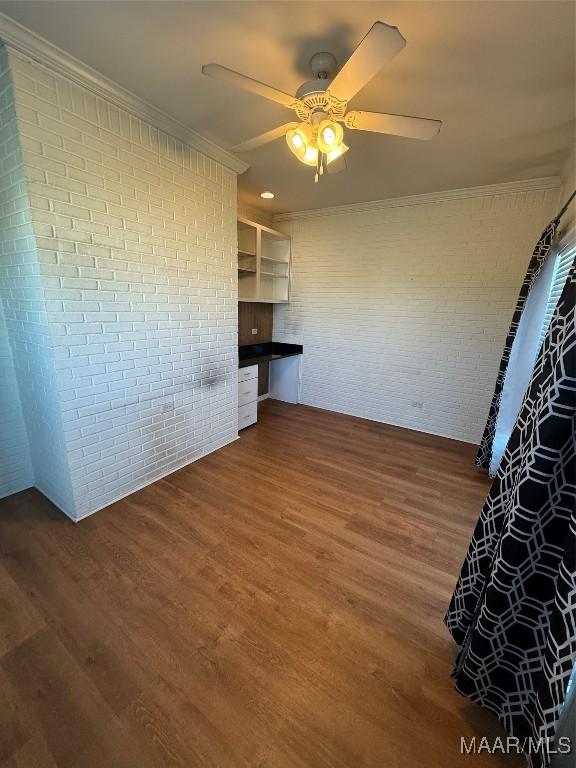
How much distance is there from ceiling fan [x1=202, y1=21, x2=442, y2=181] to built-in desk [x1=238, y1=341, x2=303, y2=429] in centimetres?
207

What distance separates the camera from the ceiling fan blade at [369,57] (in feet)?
3.06

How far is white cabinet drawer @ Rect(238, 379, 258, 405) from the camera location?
3379mm

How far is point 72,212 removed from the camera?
5.65ft

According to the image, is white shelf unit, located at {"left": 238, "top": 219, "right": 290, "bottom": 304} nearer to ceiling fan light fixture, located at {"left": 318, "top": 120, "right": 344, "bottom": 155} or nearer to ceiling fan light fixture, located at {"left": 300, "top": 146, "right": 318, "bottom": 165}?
ceiling fan light fixture, located at {"left": 300, "top": 146, "right": 318, "bottom": 165}

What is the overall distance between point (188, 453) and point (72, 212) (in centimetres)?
199

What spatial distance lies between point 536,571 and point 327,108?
82.7 inches

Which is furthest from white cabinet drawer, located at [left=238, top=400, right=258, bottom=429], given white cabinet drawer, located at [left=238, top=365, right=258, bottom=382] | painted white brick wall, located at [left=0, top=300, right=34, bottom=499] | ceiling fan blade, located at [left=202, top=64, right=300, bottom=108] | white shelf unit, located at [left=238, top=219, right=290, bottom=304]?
ceiling fan blade, located at [left=202, top=64, right=300, bottom=108]

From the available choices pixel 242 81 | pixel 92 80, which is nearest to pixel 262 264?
pixel 92 80

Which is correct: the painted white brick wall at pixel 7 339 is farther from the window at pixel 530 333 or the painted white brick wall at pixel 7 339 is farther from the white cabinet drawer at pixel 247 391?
the window at pixel 530 333

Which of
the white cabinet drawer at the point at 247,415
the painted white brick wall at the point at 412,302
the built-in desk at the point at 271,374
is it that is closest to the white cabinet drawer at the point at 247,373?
the built-in desk at the point at 271,374

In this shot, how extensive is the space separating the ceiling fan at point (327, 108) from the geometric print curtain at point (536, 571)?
103 cm

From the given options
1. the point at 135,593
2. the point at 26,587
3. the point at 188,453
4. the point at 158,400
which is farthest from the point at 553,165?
the point at 26,587

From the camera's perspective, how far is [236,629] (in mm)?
1393

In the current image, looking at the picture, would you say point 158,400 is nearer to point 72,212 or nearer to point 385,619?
point 72,212
